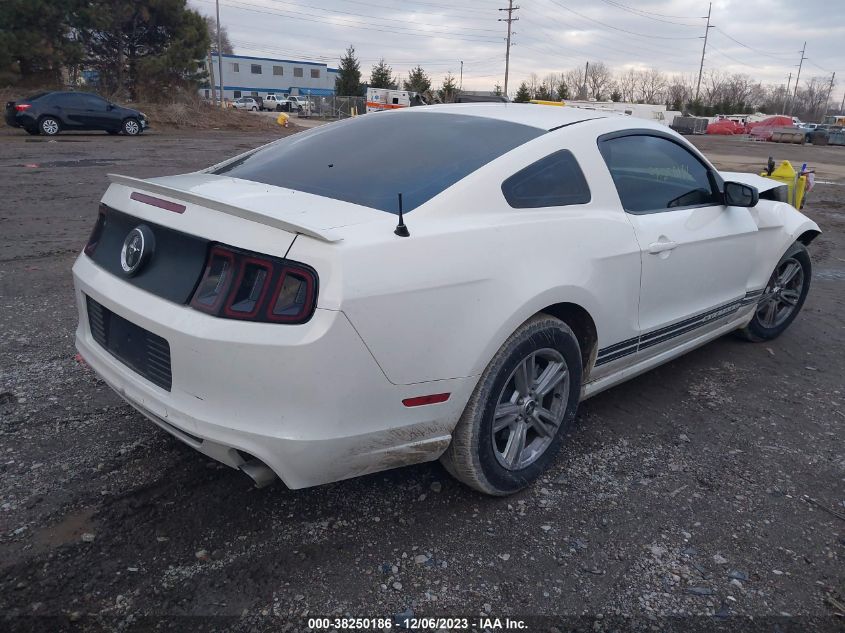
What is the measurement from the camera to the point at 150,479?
285 cm

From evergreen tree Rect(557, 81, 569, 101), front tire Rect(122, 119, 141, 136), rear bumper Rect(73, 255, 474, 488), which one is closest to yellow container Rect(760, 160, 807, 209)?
rear bumper Rect(73, 255, 474, 488)

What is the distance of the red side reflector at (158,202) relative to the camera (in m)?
2.46

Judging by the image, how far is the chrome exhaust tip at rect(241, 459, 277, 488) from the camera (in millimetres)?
2270

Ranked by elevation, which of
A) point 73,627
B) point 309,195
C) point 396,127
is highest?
point 396,127

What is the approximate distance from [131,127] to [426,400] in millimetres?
24618

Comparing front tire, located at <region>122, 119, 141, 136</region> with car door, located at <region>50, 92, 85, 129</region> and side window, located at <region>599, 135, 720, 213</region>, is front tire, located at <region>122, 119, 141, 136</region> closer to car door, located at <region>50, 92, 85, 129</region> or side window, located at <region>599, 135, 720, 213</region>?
car door, located at <region>50, 92, 85, 129</region>

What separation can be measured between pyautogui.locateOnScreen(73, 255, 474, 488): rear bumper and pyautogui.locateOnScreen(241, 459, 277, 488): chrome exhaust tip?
1.7 inches

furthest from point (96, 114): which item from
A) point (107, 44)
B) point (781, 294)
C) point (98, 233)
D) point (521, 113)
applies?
point (781, 294)

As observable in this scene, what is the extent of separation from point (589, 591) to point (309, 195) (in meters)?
1.81

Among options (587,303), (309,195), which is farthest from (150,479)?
(587,303)

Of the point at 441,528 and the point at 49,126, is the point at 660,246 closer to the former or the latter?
the point at 441,528

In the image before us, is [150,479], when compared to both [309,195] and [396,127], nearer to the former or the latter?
[309,195]

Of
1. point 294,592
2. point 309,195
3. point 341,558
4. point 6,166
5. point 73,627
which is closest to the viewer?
point 73,627

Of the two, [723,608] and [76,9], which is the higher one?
[76,9]
